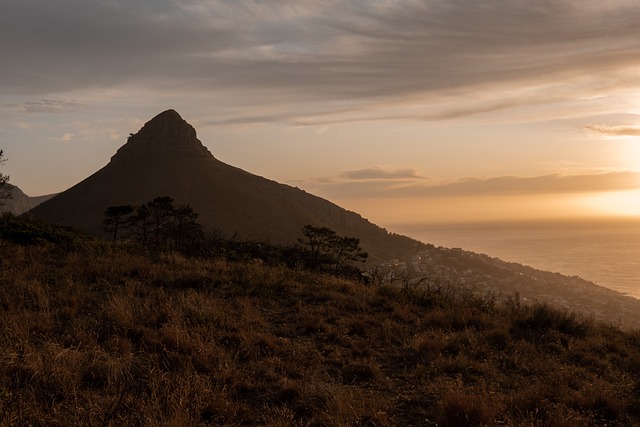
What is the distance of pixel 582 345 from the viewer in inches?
354

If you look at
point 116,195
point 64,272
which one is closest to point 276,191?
point 116,195

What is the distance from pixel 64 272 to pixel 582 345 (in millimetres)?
11954

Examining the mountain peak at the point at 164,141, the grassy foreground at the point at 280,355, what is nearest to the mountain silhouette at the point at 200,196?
the mountain peak at the point at 164,141

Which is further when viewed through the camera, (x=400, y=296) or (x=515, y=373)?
(x=400, y=296)

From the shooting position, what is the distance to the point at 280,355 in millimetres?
7191

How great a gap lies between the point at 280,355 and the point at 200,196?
401ft

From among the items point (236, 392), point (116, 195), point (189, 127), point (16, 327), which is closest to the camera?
point (236, 392)

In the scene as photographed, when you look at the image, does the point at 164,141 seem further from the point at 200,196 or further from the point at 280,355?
the point at 280,355

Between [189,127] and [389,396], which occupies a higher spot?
[189,127]

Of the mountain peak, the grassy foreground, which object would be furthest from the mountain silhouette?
the grassy foreground

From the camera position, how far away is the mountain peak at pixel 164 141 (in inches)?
6491

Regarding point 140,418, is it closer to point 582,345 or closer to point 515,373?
point 515,373

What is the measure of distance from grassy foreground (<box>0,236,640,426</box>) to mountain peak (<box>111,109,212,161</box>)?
160 metres

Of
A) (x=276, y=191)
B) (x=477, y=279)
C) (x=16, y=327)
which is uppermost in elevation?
(x=276, y=191)
